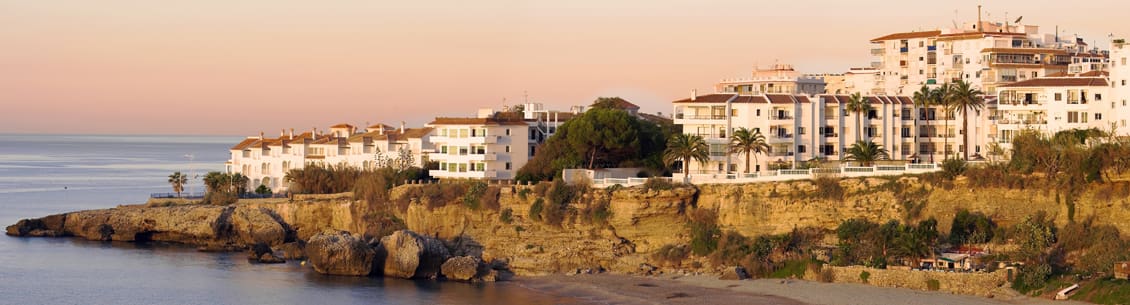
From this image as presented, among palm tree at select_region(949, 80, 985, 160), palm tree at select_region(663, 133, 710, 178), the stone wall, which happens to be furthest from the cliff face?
palm tree at select_region(949, 80, 985, 160)

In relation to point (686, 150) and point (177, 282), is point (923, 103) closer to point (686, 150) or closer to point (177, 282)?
point (686, 150)

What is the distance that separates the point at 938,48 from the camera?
328 feet

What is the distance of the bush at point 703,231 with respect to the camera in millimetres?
65250

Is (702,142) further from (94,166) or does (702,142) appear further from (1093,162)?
(94,166)

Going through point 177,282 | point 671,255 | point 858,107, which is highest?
point 858,107

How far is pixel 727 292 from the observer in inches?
2298

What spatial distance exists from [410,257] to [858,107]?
1049 inches

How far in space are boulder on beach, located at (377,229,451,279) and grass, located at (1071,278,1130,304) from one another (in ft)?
86.5

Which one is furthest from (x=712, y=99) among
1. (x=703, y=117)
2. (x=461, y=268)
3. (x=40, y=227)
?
(x=40, y=227)

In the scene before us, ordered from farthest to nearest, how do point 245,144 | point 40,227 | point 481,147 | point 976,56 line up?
point 245,144 < point 976,56 < point 40,227 < point 481,147

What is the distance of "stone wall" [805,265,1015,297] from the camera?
2151 inches

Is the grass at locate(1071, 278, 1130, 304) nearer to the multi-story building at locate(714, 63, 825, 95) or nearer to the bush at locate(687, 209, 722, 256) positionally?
the bush at locate(687, 209, 722, 256)

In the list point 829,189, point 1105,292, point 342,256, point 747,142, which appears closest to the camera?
point 1105,292

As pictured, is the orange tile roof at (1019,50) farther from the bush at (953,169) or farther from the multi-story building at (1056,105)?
the bush at (953,169)
